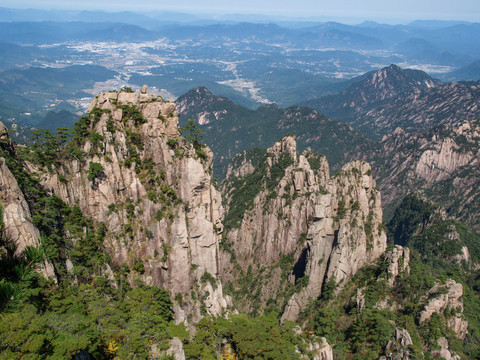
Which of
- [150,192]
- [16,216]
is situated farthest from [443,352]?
[16,216]

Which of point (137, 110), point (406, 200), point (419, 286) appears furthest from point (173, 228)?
point (406, 200)

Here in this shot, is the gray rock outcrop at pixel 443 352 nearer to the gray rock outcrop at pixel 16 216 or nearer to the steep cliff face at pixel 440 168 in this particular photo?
the gray rock outcrop at pixel 16 216

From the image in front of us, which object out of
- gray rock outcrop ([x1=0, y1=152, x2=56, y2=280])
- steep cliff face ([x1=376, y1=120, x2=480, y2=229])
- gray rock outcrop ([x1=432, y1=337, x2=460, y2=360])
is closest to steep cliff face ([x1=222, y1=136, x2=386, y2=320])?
gray rock outcrop ([x1=432, y1=337, x2=460, y2=360])

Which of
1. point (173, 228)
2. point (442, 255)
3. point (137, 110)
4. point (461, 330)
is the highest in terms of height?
point (137, 110)

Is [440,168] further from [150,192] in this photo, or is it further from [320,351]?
[150,192]

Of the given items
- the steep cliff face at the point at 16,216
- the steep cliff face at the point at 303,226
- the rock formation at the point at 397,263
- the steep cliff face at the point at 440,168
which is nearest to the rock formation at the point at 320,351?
the steep cliff face at the point at 303,226

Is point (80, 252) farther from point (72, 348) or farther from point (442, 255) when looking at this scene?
point (442, 255)

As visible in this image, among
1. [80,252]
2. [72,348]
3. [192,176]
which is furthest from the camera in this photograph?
Result: [192,176]
